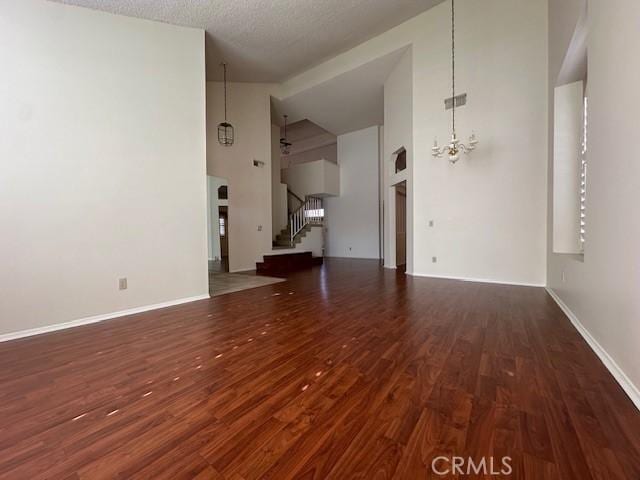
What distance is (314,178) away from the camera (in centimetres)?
963

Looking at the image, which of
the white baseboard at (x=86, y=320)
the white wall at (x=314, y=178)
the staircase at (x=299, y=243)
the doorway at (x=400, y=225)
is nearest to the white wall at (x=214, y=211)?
the staircase at (x=299, y=243)

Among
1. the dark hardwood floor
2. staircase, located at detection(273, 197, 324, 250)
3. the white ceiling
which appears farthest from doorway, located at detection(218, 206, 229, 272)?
the dark hardwood floor

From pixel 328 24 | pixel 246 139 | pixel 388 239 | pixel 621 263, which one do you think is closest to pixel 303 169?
pixel 246 139

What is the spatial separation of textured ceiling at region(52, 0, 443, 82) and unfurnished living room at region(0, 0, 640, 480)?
1.7 inches

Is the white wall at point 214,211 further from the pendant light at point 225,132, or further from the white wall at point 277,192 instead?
the white wall at point 277,192

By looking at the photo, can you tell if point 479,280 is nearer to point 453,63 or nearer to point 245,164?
point 453,63

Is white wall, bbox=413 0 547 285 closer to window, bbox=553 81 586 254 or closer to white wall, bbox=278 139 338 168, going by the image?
window, bbox=553 81 586 254

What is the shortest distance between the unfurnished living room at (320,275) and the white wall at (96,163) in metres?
0.02

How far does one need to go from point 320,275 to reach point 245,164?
352 centimetres

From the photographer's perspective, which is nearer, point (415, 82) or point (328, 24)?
point (328, 24)

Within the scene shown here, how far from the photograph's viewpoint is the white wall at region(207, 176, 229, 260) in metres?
6.73

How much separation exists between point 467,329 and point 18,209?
4568 mm

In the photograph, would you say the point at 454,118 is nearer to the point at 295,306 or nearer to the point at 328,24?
the point at 328,24

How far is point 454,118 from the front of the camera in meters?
5.13
